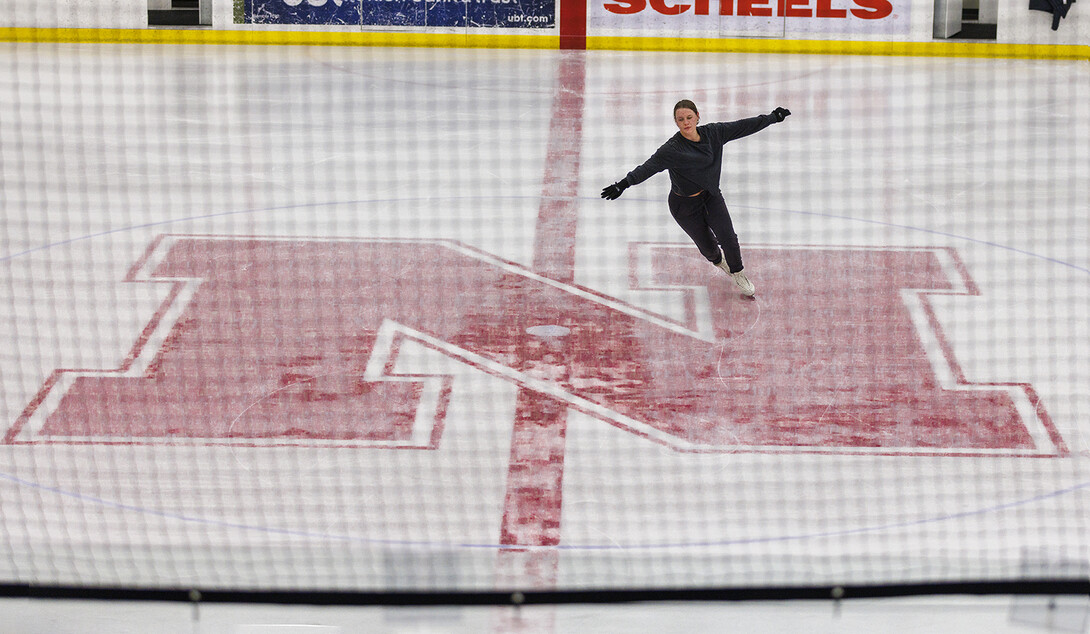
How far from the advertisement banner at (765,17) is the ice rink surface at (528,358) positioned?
2.09 metres

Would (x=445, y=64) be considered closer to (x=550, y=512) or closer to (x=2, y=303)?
(x=2, y=303)

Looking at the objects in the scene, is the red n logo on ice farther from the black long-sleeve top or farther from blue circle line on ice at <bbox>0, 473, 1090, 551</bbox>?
the black long-sleeve top

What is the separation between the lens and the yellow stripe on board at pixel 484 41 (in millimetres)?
13656

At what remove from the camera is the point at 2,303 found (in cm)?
732

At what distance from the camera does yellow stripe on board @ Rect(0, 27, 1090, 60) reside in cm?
1366

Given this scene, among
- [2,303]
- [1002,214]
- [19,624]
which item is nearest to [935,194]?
[1002,214]

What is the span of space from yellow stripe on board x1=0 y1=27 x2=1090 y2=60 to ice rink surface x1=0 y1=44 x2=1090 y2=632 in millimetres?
1990

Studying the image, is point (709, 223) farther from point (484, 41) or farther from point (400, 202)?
point (484, 41)

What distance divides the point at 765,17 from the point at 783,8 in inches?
7.6

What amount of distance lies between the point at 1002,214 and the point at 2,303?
604 cm

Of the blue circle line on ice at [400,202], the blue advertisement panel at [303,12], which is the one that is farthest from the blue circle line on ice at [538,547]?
the blue advertisement panel at [303,12]

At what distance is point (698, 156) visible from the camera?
7227 mm

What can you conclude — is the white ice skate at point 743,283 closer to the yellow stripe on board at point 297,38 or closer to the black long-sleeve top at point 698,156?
the black long-sleeve top at point 698,156

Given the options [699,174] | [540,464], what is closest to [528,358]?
[540,464]
